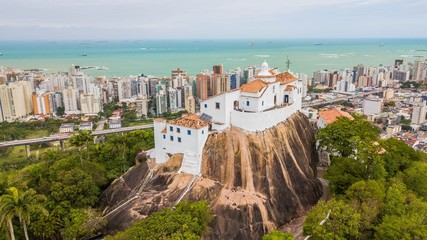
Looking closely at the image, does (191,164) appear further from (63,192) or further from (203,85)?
(203,85)

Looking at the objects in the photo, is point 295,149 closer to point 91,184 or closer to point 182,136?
point 182,136

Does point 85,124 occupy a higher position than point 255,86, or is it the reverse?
point 255,86

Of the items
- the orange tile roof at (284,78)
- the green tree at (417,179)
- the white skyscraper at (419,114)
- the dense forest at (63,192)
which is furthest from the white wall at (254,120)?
the white skyscraper at (419,114)

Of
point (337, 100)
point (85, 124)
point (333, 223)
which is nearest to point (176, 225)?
point (333, 223)

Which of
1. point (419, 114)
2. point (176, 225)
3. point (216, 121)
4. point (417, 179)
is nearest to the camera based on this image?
point (176, 225)

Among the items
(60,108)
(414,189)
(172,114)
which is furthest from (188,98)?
(414,189)

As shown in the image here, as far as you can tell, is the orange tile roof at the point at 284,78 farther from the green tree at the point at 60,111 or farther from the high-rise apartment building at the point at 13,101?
the high-rise apartment building at the point at 13,101

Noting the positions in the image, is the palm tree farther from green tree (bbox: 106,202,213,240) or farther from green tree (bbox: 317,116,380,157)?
green tree (bbox: 317,116,380,157)
